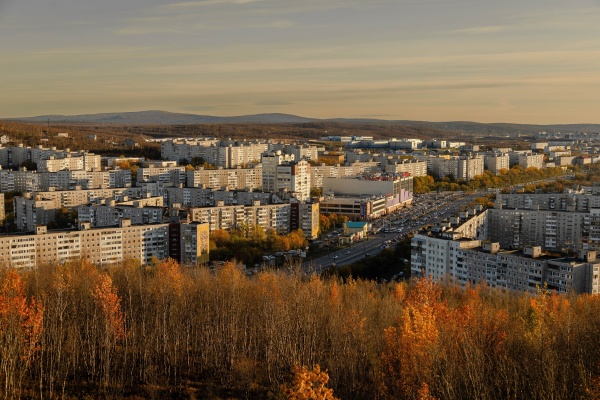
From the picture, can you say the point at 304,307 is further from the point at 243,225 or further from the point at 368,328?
the point at 243,225

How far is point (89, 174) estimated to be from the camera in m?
18.4

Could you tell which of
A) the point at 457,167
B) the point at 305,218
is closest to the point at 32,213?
the point at 305,218

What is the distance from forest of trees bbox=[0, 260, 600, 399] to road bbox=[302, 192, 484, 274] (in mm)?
2388

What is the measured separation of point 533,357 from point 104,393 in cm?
324

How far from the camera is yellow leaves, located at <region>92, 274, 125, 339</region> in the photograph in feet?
21.7

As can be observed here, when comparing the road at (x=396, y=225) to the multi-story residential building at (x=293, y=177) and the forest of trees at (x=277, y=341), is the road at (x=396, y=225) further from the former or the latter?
the forest of trees at (x=277, y=341)

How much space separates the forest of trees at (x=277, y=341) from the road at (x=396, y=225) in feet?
7.83

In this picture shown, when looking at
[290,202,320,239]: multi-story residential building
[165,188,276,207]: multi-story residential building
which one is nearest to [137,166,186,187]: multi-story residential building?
[165,188,276,207]: multi-story residential building

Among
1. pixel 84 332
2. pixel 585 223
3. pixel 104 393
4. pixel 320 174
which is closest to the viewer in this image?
pixel 104 393

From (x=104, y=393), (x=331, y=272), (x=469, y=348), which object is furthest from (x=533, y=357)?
(x=331, y=272)

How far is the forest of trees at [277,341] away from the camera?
5.13m

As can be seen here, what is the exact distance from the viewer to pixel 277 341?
20.8 ft

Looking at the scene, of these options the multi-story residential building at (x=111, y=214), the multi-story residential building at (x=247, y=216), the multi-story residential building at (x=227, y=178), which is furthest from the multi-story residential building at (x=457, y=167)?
the multi-story residential building at (x=111, y=214)

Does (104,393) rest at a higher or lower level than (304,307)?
lower
